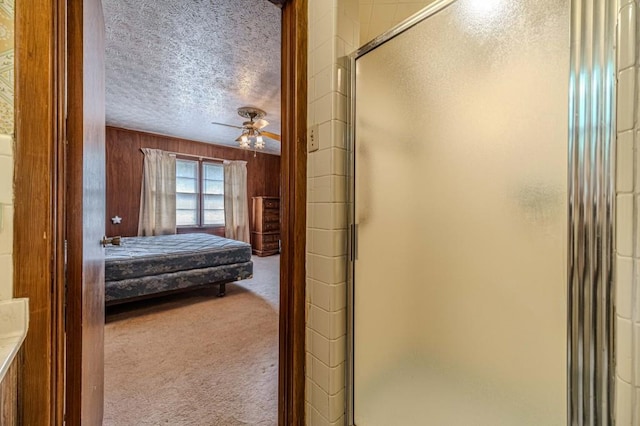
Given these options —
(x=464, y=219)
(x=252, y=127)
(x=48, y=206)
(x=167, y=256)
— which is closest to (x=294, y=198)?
(x=464, y=219)

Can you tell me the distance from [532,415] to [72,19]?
1.80 meters

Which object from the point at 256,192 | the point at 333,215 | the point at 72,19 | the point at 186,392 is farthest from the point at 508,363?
the point at 256,192

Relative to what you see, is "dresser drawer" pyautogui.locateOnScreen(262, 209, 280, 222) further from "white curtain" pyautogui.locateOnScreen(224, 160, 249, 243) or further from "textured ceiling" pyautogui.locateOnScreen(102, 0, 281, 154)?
"textured ceiling" pyautogui.locateOnScreen(102, 0, 281, 154)

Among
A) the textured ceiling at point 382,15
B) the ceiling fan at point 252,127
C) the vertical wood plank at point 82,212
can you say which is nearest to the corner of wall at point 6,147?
the vertical wood plank at point 82,212

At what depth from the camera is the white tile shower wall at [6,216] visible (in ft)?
2.20

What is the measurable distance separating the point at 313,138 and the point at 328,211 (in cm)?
34

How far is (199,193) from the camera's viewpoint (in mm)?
5613

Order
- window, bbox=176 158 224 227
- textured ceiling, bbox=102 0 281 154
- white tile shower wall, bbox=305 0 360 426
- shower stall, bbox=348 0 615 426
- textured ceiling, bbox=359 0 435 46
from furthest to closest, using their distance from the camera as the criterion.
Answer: window, bbox=176 158 224 227, textured ceiling, bbox=102 0 281 154, textured ceiling, bbox=359 0 435 46, white tile shower wall, bbox=305 0 360 426, shower stall, bbox=348 0 615 426

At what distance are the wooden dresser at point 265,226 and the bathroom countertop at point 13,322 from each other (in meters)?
5.49

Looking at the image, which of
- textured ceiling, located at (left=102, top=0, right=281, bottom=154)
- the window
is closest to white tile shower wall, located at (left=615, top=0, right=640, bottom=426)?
textured ceiling, located at (left=102, top=0, right=281, bottom=154)

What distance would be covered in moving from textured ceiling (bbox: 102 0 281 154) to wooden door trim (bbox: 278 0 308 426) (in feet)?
2.78

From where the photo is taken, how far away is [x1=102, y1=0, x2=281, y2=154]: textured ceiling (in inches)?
71.3

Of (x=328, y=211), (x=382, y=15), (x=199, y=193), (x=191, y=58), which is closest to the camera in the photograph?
(x=328, y=211)

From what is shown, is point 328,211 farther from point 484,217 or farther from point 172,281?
point 172,281
